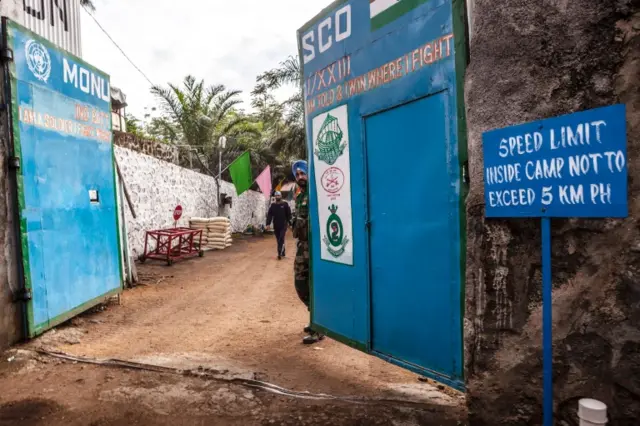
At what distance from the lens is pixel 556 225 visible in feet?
6.11

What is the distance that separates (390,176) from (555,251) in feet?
4.76

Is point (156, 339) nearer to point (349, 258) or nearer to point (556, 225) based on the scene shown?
point (349, 258)

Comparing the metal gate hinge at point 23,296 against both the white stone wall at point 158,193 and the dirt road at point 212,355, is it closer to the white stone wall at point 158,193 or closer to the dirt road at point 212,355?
the dirt road at point 212,355

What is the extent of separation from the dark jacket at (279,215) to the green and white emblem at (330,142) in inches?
275

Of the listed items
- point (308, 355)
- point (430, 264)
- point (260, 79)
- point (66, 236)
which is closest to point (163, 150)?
point (260, 79)

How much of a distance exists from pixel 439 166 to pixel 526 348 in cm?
120

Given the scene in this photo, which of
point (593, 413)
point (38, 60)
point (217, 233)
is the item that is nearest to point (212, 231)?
point (217, 233)

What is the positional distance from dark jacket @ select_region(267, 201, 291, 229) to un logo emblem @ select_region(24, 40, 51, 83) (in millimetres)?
6584

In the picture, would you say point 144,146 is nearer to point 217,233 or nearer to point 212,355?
point 217,233

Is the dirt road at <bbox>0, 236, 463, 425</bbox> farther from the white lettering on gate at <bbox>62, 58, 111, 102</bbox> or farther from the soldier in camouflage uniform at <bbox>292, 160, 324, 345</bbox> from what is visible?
the white lettering on gate at <bbox>62, 58, 111, 102</bbox>

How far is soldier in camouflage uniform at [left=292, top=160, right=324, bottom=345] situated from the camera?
4547 millimetres

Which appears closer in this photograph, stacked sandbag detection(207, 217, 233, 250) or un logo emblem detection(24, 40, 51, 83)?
un logo emblem detection(24, 40, 51, 83)

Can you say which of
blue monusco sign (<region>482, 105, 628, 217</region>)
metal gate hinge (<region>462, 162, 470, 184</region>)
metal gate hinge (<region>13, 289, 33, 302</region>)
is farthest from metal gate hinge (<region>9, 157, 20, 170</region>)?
blue monusco sign (<region>482, 105, 628, 217</region>)

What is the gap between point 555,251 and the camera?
1.88 meters
